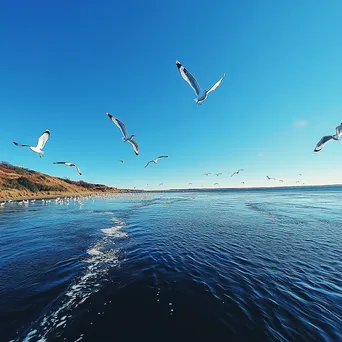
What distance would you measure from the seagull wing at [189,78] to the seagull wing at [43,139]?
9.84 metres

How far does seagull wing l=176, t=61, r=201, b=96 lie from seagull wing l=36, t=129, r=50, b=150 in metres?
9.84

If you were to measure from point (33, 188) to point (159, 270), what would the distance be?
301 ft

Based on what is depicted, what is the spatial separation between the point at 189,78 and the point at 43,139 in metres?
10.8

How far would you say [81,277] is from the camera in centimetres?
892

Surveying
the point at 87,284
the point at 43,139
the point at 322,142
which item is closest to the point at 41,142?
the point at 43,139

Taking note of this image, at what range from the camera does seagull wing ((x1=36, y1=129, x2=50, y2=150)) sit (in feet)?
41.9

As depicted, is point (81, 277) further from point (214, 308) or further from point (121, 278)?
point (214, 308)

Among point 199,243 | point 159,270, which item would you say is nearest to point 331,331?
point 159,270

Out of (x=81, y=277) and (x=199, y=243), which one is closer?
(x=81, y=277)

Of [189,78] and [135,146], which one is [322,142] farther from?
[135,146]

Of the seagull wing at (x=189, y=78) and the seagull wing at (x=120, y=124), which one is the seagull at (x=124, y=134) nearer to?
the seagull wing at (x=120, y=124)

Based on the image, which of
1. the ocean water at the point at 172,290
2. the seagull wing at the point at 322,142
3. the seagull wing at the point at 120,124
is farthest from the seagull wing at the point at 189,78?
the seagull wing at the point at 322,142

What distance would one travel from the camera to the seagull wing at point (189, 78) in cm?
942

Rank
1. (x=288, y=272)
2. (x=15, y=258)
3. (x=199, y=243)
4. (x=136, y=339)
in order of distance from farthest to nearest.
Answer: (x=199, y=243) → (x=15, y=258) → (x=288, y=272) → (x=136, y=339)
